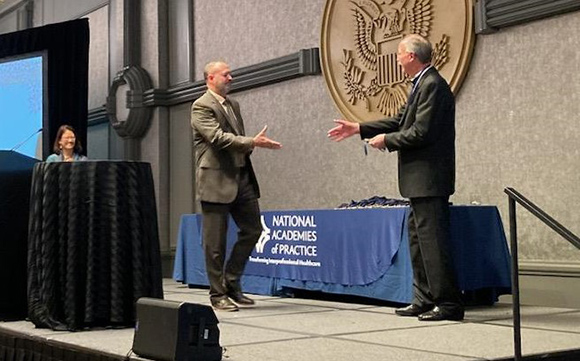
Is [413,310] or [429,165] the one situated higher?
[429,165]

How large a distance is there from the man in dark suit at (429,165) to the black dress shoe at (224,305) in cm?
111

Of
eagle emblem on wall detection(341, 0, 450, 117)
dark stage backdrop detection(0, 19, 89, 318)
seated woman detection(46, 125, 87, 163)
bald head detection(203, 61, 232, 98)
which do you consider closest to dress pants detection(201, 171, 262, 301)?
bald head detection(203, 61, 232, 98)

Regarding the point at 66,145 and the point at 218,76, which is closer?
the point at 218,76

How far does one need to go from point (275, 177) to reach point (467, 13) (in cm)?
262

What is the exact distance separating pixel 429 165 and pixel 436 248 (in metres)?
0.42

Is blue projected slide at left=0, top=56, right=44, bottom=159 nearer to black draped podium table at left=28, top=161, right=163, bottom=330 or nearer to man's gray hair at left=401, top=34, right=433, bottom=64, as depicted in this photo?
black draped podium table at left=28, top=161, right=163, bottom=330

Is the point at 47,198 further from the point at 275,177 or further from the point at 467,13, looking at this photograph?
the point at 275,177

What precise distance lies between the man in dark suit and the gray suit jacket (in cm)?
72

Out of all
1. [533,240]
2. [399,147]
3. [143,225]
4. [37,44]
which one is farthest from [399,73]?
[37,44]

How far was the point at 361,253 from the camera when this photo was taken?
5.12 meters

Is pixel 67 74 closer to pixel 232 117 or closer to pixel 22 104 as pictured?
pixel 22 104

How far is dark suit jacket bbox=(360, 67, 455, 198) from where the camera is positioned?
13.4 feet

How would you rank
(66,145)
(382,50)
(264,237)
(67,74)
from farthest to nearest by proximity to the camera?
(67,74) < (66,145) < (382,50) < (264,237)

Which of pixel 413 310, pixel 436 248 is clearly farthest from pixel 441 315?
pixel 436 248
